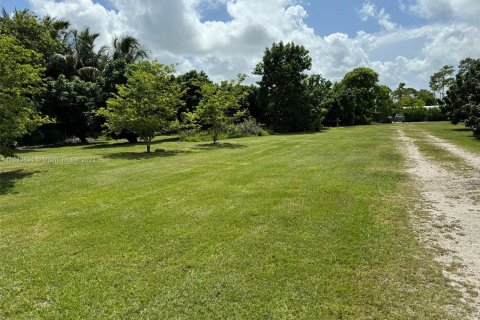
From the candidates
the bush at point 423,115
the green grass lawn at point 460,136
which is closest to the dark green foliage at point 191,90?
the green grass lawn at point 460,136

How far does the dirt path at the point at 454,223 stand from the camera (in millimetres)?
3721

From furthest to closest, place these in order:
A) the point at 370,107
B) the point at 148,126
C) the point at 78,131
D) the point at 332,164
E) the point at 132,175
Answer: the point at 370,107, the point at 78,131, the point at 148,126, the point at 332,164, the point at 132,175

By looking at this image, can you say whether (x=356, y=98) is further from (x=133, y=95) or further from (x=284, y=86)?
(x=133, y=95)

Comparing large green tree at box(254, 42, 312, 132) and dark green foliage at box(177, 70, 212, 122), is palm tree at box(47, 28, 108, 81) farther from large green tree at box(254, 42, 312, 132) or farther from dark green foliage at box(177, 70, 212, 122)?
large green tree at box(254, 42, 312, 132)

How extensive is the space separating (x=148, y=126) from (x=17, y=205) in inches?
347

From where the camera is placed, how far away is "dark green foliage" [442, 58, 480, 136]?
20969 mm

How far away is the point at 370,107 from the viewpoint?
54.6 meters

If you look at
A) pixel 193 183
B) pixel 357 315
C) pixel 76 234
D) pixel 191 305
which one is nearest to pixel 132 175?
pixel 193 183

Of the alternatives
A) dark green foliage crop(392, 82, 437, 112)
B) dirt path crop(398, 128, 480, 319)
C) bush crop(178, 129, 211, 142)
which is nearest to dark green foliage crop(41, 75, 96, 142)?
bush crop(178, 129, 211, 142)

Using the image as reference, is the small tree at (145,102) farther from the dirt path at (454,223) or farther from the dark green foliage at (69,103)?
the dirt path at (454,223)

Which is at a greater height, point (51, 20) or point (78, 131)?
point (51, 20)

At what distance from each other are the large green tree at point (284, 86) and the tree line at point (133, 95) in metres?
0.09

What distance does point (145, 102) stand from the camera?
14.9 metres

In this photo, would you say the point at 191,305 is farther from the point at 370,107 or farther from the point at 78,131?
the point at 370,107
